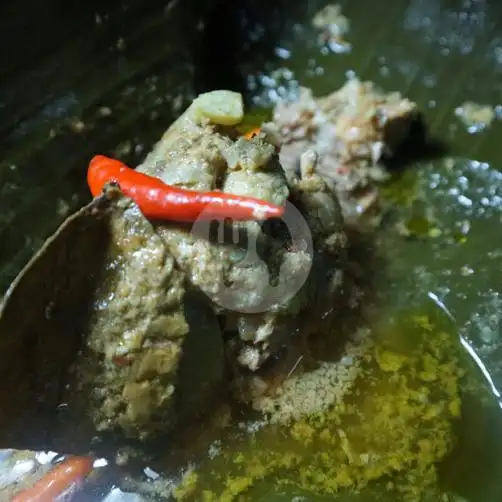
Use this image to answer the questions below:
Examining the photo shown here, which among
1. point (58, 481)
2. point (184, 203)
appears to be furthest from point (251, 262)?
point (58, 481)

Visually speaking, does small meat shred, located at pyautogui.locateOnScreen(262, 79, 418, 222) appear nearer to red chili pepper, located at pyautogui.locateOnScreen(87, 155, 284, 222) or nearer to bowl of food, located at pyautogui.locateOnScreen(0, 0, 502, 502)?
bowl of food, located at pyautogui.locateOnScreen(0, 0, 502, 502)

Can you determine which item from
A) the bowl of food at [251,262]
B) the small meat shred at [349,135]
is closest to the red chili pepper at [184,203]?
the bowl of food at [251,262]

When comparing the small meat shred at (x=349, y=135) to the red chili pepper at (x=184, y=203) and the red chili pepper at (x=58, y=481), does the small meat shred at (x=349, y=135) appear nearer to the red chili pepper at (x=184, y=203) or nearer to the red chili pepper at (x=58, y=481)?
the red chili pepper at (x=184, y=203)

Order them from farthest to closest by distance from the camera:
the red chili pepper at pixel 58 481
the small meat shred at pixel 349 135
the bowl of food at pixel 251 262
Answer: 1. the small meat shred at pixel 349 135
2. the red chili pepper at pixel 58 481
3. the bowl of food at pixel 251 262

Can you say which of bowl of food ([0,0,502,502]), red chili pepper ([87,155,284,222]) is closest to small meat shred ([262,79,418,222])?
bowl of food ([0,0,502,502])

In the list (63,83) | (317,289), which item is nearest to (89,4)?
(63,83)

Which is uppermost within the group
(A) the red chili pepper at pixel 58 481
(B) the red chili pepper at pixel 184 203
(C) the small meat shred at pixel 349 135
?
(B) the red chili pepper at pixel 184 203

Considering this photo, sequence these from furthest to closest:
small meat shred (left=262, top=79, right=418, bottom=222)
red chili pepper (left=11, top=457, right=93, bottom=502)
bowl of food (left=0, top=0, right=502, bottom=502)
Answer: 1. small meat shred (left=262, top=79, right=418, bottom=222)
2. red chili pepper (left=11, top=457, right=93, bottom=502)
3. bowl of food (left=0, top=0, right=502, bottom=502)
